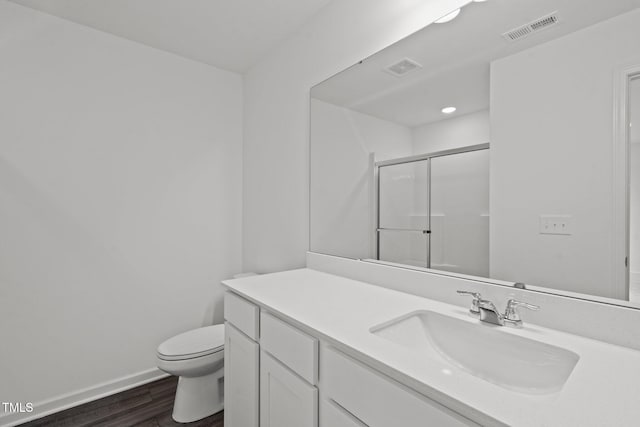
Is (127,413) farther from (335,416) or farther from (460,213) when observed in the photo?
(460,213)

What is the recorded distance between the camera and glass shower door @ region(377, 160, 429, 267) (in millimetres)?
1303

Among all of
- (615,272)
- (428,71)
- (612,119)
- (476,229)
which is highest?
(428,71)

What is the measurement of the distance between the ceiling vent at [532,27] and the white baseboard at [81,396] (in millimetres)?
2823

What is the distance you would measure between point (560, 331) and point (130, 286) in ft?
7.96

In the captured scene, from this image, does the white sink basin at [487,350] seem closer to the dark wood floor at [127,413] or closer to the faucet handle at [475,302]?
the faucet handle at [475,302]

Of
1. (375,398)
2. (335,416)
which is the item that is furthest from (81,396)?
(375,398)

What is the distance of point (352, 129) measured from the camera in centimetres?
167

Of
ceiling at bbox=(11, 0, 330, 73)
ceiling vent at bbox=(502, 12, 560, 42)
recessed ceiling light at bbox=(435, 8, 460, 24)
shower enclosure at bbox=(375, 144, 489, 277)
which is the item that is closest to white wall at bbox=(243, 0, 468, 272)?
recessed ceiling light at bbox=(435, 8, 460, 24)

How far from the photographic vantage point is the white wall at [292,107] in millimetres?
1491

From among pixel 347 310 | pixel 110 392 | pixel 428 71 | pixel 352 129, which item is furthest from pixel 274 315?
pixel 110 392

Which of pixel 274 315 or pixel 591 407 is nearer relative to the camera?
pixel 591 407

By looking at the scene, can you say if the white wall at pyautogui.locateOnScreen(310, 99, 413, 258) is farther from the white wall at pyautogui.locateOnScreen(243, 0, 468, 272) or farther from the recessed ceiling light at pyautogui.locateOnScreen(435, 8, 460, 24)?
the recessed ceiling light at pyautogui.locateOnScreen(435, 8, 460, 24)

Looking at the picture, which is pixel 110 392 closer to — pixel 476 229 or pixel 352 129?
pixel 352 129

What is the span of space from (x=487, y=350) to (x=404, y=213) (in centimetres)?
66
